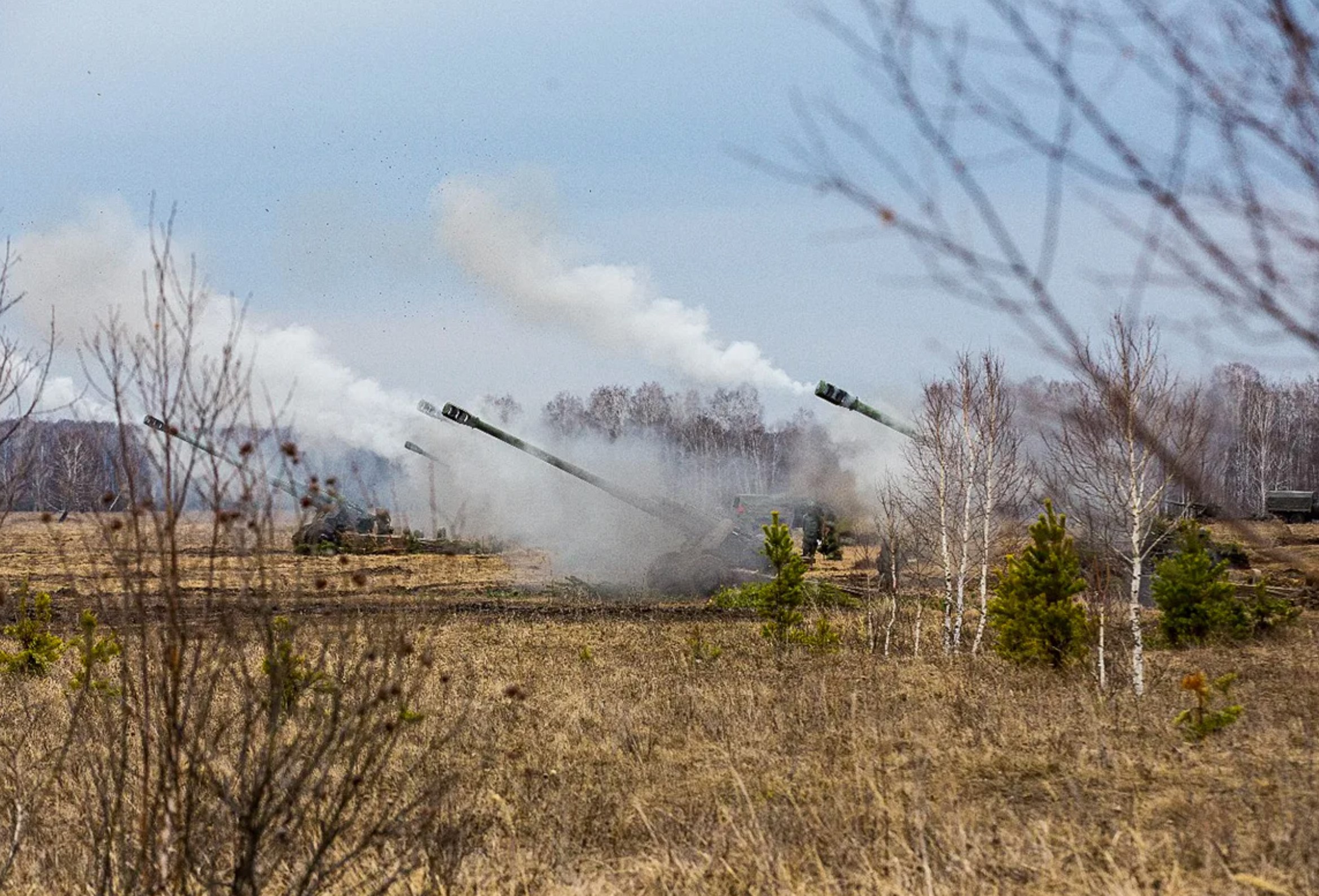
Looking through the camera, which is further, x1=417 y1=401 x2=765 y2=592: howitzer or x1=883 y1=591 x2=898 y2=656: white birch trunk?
x1=417 y1=401 x2=765 y2=592: howitzer

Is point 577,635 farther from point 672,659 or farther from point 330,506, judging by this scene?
point 330,506

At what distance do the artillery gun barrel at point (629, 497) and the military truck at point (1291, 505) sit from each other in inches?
704

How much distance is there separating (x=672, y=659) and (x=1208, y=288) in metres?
11.7

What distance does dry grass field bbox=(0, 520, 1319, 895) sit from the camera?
4.70 m

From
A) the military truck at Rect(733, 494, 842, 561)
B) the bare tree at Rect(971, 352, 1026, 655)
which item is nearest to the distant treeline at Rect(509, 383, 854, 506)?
the military truck at Rect(733, 494, 842, 561)

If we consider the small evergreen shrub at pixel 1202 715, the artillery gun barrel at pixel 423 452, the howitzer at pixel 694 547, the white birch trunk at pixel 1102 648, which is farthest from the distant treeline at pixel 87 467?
the howitzer at pixel 694 547

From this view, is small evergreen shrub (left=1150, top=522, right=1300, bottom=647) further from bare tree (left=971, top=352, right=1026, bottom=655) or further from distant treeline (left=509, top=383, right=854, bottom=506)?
distant treeline (left=509, top=383, right=854, bottom=506)

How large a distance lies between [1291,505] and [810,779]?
107 ft

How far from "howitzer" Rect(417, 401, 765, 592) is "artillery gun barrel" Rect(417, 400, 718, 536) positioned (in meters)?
0.01

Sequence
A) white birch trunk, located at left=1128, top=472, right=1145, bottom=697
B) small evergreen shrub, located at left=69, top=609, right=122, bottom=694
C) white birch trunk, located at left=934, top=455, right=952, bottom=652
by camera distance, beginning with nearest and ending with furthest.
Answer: small evergreen shrub, located at left=69, top=609, right=122, bottom=694 → white birch trunk, located at left=1128, top=472, right=1145, bottom=697 → white birch trunk, located at left=934, top=455, right=952, bottom=652

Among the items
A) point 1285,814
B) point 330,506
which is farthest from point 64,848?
point 1285,814

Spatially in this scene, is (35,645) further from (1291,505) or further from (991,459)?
(1291,505)

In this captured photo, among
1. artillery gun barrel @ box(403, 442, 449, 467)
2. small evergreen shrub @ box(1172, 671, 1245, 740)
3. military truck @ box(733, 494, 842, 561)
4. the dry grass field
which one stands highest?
artillery gun barrel @ box(403, 442, 449, 467)

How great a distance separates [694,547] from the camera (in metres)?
24.7
